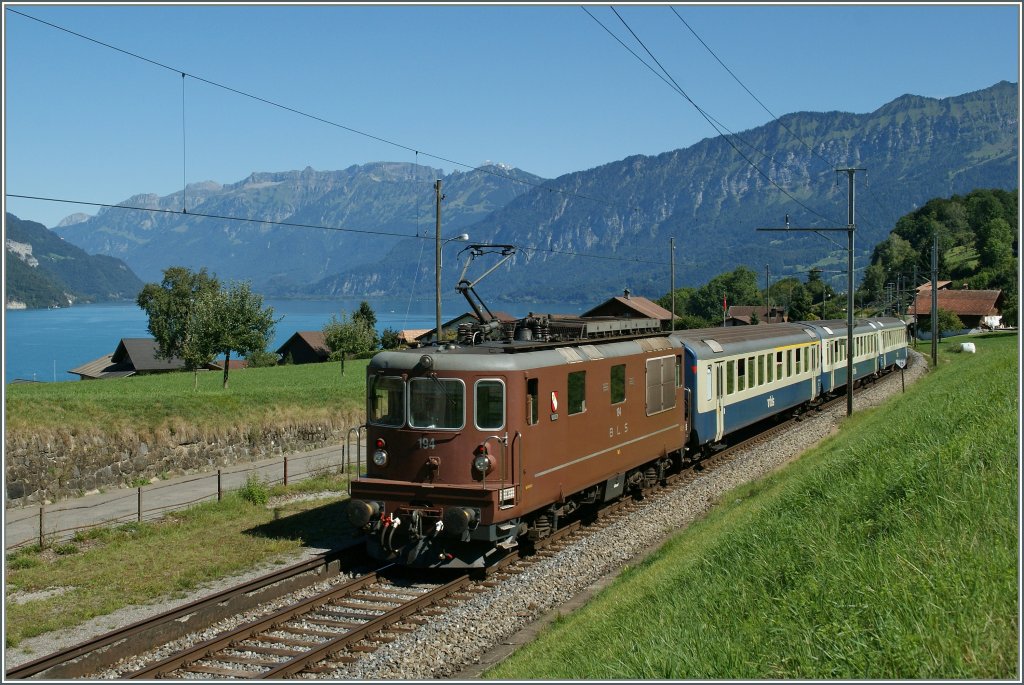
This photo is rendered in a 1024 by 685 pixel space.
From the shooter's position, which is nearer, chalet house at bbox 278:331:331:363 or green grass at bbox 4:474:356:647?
green grass at bbox 4:474:356:647

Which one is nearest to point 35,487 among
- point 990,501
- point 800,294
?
point 990,501

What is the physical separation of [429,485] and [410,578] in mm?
1514

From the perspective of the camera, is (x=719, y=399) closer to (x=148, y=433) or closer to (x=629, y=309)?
(x=148, y=433)

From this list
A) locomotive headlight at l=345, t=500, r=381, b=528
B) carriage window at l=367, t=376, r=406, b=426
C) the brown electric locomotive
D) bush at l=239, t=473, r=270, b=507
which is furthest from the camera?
bush at l=239, t=473, r=270, b=507

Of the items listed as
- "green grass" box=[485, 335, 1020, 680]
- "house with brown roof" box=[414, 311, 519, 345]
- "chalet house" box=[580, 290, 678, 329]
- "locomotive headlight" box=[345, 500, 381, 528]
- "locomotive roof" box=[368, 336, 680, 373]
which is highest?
"chalet house" box=[580, 290, 678, 329]

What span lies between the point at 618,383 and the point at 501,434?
3.97m

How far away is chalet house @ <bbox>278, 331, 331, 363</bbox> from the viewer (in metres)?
95.3

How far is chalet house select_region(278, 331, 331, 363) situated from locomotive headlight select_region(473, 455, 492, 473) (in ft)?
269

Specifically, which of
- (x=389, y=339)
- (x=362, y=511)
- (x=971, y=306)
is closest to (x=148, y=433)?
(x=362, y=511)

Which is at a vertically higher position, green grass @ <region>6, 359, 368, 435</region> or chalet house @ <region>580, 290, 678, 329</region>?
chalet house @ <region>580, 290, 678, 329</region>

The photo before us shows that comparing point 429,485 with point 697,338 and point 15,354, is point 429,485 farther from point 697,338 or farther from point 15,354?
point 15,354

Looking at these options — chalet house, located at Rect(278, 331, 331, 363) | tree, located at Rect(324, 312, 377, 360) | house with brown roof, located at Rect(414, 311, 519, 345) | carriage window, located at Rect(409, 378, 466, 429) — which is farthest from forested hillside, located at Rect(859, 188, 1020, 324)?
carriage window, located at Rect(409, 378, 466, 429)

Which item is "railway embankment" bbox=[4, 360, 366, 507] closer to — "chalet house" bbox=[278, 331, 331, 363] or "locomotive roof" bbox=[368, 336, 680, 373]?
"locomotive roof" bbox=[368, 336, 680, 373]

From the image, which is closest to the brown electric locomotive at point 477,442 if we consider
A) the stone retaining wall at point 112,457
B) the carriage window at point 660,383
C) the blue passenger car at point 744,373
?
the carriage window at point 660,383
